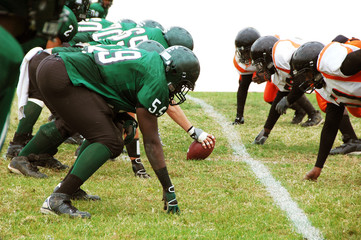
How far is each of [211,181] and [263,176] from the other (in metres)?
0.69

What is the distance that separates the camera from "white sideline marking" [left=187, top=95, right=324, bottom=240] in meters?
3.90

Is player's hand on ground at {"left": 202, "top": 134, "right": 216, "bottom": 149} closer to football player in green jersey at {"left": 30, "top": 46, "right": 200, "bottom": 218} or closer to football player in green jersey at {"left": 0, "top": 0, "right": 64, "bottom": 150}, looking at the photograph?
football player in green jersey at {"left": 30, "top": 46, "right": 200, "bottom": 218}

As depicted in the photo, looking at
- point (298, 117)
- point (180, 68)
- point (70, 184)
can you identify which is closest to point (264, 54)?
point (298, 117)

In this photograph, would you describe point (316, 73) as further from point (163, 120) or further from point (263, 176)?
Answer: point (163, 120)

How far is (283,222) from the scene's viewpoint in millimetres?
4047

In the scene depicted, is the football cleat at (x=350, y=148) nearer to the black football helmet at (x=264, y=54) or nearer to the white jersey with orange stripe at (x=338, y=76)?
the black football helmet at (x=264, y=54)

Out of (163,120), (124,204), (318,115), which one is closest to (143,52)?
(124,204)

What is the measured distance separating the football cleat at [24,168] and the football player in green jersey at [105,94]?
1.37 meters

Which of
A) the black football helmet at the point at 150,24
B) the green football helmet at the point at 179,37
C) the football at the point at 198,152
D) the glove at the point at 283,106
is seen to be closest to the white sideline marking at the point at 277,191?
the football at the point at 198,152

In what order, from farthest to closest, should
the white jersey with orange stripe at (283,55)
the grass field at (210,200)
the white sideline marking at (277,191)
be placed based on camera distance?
the white jersey with orange stripe at (283,55)
the white sideline marking at (277,191)
the grass field at (210,200)

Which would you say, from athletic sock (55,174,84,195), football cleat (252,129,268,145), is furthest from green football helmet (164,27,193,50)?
athletic sock (55,174,84,195)

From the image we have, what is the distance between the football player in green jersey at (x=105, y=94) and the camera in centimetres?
394

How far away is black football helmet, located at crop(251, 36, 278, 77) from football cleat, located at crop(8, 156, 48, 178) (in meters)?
3.70

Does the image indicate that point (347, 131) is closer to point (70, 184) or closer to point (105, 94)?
point (105, 94)
